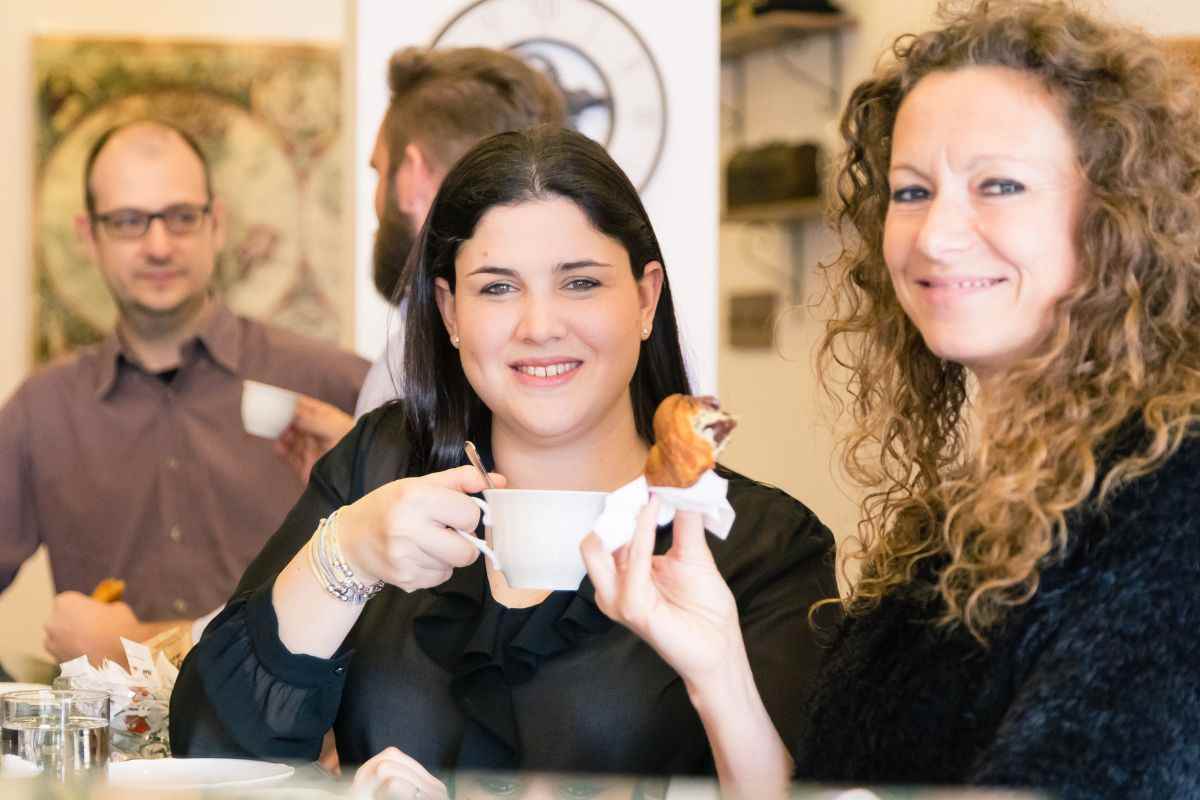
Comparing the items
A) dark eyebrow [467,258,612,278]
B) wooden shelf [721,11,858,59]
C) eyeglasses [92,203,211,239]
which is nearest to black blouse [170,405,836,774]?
dark eyebrow [467,258,612,278]

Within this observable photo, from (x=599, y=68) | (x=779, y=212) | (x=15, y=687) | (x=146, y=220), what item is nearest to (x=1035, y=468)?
(x=15, y=687)

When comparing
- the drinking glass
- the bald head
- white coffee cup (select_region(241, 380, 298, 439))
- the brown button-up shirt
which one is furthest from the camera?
the bald head

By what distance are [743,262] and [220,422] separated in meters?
2.05

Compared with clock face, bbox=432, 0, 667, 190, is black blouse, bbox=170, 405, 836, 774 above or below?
below

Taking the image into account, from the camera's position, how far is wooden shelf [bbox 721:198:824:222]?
4.36 meters

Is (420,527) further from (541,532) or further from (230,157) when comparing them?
(230,157)

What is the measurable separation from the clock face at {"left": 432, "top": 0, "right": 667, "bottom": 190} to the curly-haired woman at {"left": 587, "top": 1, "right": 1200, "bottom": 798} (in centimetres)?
169

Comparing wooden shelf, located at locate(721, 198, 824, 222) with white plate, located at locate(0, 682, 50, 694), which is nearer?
white plate, located at locate(0, 682, 50, 694)

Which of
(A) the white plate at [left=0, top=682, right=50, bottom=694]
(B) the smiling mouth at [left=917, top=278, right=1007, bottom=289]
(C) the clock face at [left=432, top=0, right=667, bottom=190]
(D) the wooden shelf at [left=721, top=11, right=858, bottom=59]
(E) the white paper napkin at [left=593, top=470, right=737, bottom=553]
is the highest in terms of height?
(D) the wooden shelf at [left=721, top=11, right=858, bottom=59]

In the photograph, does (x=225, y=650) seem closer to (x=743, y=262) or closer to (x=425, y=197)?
(x=425, y=197)

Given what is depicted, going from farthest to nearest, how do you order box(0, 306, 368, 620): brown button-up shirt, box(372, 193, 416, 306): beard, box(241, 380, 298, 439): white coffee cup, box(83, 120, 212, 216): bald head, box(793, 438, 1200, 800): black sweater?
box(83, 120, 212, 216): bald head < box(0, 306, 368, 620): brown button-up shirt < box(372, 193, 416, 306): beard < box(241, 380, 298, 439): white coffee cup < box(793, 438, 1200, 800): black sweater

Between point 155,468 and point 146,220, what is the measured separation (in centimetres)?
54

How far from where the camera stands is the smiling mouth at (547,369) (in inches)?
64.1

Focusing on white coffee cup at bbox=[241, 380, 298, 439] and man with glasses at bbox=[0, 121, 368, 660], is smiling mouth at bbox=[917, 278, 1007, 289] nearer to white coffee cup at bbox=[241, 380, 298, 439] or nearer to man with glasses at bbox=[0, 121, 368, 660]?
white coffee cup at bbox=[241, 380, 298, 439]
